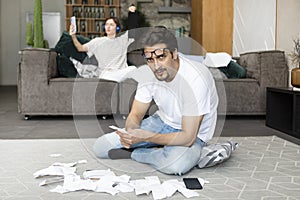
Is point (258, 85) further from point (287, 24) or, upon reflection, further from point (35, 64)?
point (35, 64)

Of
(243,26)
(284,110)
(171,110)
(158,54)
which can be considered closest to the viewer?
(158,54)

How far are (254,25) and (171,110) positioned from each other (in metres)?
3.85

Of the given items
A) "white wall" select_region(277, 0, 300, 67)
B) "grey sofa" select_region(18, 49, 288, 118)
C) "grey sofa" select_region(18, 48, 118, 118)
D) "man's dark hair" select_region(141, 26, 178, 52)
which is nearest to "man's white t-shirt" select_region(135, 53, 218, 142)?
"man's dark hair" select_region(141, 26, 178, 52)

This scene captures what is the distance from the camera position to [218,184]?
6.80 feet

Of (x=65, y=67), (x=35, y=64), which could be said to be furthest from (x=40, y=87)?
(x=65, y=67)

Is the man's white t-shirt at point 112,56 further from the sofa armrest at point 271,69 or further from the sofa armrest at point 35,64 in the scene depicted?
the sofa armrest at point 271,69

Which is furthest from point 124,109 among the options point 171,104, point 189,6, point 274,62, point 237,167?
point 189,6

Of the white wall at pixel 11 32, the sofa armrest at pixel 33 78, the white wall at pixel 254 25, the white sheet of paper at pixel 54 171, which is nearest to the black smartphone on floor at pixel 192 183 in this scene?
the white sheet of paper at pixel 54 171

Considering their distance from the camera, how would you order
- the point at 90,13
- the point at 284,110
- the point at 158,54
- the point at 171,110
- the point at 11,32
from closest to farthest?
the point at 158,54
the point at 171,110
the point at 284,110
the point at 90,13
the point at 11,32

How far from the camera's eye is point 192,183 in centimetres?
207

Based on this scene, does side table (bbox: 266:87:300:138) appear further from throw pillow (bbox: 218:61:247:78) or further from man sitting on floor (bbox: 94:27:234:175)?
man sitting on floor (bbox: 94:27:234:175)

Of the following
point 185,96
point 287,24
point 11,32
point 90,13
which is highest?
point 90,13

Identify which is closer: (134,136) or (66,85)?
(134,136)

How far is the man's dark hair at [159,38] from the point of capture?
2078 mm
